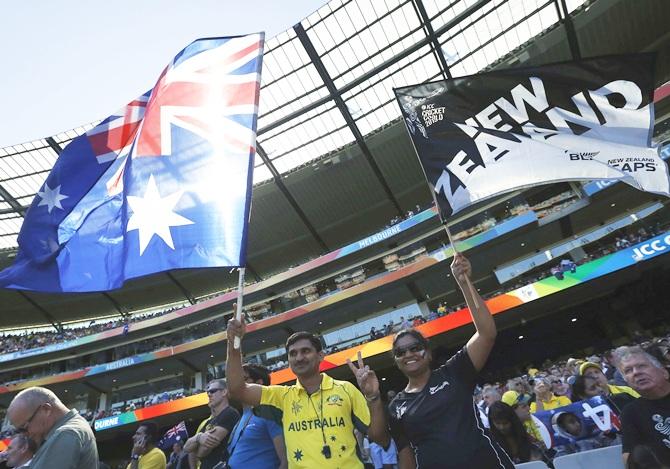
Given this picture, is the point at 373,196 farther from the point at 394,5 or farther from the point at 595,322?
the point at 595,322

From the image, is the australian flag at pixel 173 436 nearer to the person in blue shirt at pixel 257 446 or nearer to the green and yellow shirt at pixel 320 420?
the person in blue shirt at pixel 257 446

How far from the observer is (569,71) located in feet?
13.8

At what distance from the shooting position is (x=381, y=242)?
25.1 metres

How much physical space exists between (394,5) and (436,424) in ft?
72.0

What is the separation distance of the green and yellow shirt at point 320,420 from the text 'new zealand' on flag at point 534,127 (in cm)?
203

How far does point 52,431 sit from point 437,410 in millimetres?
2285

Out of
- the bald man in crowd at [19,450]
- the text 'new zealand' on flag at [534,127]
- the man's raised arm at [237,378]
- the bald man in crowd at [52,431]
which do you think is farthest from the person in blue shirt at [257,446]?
the text 'new zealand' on flag at [534,127]

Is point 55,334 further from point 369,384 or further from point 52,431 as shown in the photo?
point 369,384

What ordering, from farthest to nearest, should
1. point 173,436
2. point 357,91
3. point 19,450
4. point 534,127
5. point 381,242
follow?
point 381,242
point 357,91
point 173,436
point 534,127
point 19,450

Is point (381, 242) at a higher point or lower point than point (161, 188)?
higher

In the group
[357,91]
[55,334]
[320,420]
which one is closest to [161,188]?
[320,420]

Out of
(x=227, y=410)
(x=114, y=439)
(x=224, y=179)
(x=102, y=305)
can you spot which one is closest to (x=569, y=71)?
(x=224, y=179)

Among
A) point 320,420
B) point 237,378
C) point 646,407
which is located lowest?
point 646,407

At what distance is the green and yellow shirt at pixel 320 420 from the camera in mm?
2275
